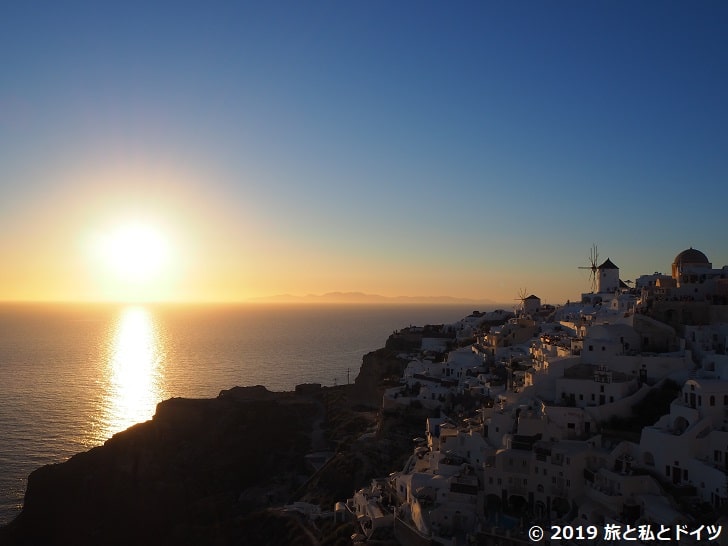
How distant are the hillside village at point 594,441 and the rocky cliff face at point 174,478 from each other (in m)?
17.0

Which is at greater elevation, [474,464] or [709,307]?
[709,307]

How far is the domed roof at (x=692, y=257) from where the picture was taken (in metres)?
53.2

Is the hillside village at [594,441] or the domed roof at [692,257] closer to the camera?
the hillside village at [594,441]

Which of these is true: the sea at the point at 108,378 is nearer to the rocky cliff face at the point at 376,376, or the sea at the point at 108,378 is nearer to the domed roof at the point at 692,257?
the rocky cliff face at the point at 376,376

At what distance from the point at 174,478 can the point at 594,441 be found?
41.2m

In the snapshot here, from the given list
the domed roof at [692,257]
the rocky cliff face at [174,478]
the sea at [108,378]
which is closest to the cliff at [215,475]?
the rocky cliff face at [174,478]

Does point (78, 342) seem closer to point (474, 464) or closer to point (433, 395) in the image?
point (433, 395)

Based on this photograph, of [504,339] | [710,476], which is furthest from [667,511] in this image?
[504,339]

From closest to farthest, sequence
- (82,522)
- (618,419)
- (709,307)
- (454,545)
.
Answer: (454,545)
(618,419)
(709,307)
(82,522)

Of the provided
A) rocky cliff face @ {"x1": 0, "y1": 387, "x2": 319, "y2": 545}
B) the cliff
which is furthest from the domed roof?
rocky cliff face @ {"x1": 0, "y1": 387, "x2": 319, "y2": 545}

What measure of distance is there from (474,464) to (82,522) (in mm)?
37737

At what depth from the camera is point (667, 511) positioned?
87.9 ft

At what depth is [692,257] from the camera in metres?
53.6

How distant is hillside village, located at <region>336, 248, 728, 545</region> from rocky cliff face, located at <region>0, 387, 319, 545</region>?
55.8 feet
